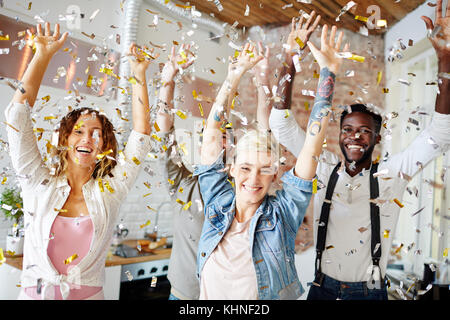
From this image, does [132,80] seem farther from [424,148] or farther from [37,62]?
[424,148]

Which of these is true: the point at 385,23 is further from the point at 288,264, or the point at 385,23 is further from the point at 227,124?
the point at 288,264

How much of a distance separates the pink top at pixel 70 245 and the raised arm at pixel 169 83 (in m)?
0.36

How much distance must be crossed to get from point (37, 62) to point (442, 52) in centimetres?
113

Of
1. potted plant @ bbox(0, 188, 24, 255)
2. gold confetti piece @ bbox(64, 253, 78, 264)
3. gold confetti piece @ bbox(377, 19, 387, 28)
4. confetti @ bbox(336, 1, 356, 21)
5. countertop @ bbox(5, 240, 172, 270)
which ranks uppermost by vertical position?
confetti @ bbox(336, 1, 356, 21)

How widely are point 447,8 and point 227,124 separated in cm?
68

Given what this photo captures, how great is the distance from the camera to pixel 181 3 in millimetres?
1240

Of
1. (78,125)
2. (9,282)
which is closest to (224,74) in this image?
(78,125)

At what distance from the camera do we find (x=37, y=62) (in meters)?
1.07

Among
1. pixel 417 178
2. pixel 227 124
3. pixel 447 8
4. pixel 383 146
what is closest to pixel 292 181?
pixel 227 124

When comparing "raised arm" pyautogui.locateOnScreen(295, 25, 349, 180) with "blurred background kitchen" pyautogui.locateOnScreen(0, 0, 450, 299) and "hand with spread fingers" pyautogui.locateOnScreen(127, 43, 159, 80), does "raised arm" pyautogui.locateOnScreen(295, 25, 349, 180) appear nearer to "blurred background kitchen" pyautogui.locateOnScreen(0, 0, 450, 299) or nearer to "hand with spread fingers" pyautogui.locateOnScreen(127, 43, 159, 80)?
"blurred background kitchen" pyautogui.locateOnScreen(0, 0, 450, 299)

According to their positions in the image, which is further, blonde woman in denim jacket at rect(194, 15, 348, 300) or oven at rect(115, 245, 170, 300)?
oven at rect(115, 245, 170, 300)

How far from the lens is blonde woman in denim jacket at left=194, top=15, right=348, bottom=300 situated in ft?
3.14

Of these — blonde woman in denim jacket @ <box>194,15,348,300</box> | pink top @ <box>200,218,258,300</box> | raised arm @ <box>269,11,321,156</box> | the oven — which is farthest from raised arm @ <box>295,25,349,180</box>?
the oven

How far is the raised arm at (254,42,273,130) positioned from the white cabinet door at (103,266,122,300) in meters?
0.73
